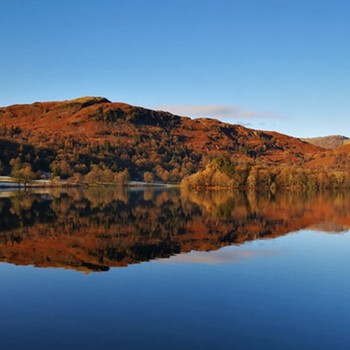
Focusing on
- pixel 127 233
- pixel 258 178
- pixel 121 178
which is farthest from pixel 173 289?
pixel 121 178

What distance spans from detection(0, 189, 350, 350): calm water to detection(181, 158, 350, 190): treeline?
96.8 meters

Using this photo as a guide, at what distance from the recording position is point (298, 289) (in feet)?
63.1

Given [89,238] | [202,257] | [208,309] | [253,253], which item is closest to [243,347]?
[208,309]

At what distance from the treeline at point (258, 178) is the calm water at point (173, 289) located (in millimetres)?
96804

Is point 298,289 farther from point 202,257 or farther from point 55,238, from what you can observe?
point 55,238

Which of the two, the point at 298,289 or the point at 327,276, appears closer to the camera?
the point at 298,289

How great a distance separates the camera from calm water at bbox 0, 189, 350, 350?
1348 centimetres

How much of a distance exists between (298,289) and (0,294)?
1209cm

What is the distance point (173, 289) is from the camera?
19062 mm

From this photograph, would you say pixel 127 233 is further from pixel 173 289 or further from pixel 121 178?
pixel 121 178

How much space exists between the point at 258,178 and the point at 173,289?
397 feet

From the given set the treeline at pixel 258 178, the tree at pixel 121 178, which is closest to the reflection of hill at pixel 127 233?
the treeline at pixel 258 178

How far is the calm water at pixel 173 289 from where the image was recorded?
1348cm

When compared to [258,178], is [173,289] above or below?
below
